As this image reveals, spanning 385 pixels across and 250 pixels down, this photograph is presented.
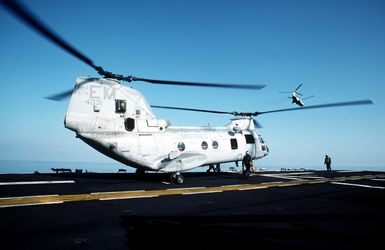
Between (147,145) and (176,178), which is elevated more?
(147,145)

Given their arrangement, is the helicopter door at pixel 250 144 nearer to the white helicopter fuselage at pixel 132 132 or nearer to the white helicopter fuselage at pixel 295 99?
the white helicopter fuselage at pixel 132 132

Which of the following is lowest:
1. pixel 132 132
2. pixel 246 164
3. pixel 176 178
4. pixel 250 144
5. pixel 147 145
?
pixel 176 178

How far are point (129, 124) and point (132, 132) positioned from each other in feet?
1.76

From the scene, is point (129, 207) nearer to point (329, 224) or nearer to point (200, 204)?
point (200, 204)

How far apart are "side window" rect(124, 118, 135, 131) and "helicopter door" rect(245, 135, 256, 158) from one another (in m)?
10.8

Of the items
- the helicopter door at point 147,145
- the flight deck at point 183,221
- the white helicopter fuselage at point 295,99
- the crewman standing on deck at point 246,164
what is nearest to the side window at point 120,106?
the helicopter door at point 147,145

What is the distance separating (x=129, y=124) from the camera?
47.5ft

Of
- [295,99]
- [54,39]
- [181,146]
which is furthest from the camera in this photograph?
[295,99]

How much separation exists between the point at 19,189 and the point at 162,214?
27.1 ft

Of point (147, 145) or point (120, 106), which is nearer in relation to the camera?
point (120, 106)

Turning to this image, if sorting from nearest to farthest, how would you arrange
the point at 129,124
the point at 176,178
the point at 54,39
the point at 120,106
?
the point at 54,39 < the point at 120,106 < the point at 129,124 < the point at 176,178

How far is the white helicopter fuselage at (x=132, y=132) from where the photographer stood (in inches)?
519

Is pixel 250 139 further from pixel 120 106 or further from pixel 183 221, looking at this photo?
pixel 183 221

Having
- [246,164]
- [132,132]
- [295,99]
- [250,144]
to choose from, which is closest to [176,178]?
[132,132]
